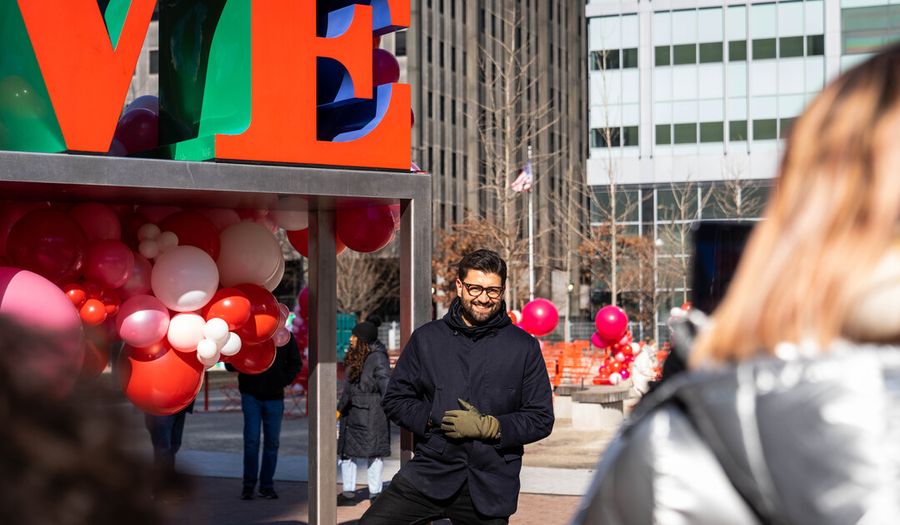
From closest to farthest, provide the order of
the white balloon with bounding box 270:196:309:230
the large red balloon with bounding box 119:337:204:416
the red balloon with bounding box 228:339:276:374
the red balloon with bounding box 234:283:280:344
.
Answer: the large red balloon with bounding box 119:337:204:416 → the red balloon with bounding box 234:283:280:344 → the white balloon with bounding box 270:196:309:230 → the red balloon with bounding box 228:339:276:374

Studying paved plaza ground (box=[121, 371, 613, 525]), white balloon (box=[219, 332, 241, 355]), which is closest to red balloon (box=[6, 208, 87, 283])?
white balloon (box=[219, 332, 241, 355])

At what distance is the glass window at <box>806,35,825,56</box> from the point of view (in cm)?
5728

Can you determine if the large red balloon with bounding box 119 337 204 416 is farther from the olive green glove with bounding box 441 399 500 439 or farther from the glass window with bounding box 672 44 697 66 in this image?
the glass window with bounding box 672 44 697 66

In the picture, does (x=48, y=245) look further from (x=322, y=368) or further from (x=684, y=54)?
(x=684, y=54)

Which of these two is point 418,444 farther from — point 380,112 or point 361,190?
point 380,112

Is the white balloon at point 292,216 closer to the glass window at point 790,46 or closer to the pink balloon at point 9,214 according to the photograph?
the pink balloon at point 9,214

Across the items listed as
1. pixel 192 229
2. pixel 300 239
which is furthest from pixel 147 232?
pixel 300 239

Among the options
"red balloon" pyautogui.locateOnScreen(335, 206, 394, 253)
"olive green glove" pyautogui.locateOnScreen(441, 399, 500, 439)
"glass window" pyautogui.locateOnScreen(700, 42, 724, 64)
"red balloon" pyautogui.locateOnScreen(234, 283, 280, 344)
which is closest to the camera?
"olive green glove" pyautogui.locateOnScreen(441, 399, 500, 439)

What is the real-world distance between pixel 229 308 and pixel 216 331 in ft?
0.69

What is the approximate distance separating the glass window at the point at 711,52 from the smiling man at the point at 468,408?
5489 centimetres

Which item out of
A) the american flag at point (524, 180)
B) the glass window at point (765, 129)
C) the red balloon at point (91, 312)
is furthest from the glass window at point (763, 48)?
the red balloon at point (91, 312)

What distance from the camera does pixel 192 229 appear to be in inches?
274

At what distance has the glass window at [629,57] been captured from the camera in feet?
194

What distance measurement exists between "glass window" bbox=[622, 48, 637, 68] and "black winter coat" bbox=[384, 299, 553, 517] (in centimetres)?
5472
